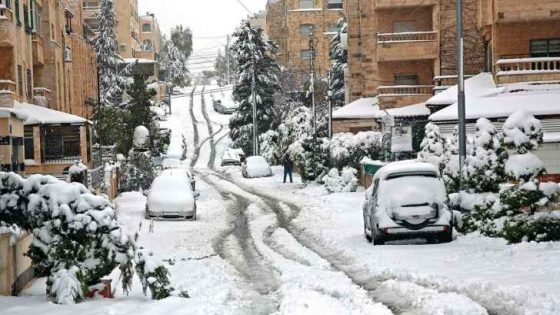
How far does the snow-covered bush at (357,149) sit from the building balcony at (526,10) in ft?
30.8

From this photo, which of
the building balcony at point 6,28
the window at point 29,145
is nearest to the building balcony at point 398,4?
the window at point 29,145

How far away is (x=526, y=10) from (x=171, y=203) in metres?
17.2

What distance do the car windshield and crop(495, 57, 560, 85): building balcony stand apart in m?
16.4

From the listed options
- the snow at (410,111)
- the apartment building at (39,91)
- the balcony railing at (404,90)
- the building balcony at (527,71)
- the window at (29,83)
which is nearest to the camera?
the apartment building at (39,91)

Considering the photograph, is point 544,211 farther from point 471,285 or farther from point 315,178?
point 315,178

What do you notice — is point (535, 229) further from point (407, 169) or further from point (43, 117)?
point (43, 117)

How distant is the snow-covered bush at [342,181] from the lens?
36.8 m

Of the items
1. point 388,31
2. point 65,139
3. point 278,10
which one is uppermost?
point 278,10

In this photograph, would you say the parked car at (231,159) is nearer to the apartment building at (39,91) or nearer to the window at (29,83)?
the apartment building at (39,91)

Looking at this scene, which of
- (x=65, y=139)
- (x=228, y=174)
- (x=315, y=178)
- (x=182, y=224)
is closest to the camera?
(x=182, y=224)

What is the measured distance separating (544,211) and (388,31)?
30.4m

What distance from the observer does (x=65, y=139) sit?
3969 cm

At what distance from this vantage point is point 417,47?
43781 millimetres

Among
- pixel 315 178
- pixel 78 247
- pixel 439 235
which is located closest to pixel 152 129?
pixel 315 178
